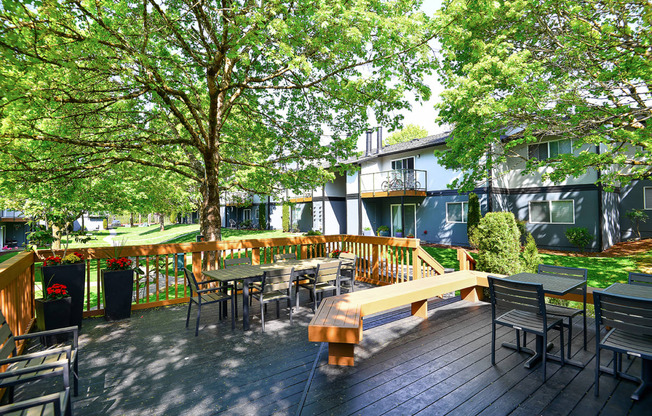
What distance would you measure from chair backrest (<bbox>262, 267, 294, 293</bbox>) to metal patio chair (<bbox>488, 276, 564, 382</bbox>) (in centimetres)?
294

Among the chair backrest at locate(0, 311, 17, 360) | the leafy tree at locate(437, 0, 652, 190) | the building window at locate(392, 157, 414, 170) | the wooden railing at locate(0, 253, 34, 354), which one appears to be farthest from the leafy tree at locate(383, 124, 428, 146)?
the chair backrest at locate(0, 311, 17, 360)

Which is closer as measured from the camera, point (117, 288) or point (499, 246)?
point (117, 288)

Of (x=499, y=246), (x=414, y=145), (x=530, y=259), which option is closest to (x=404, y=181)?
(x=414, y=145)

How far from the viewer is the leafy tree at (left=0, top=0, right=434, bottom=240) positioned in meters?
4.68

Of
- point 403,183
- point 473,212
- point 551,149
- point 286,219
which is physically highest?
point 551,149

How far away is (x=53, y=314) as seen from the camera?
4227 mm

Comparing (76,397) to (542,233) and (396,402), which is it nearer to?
(396,402)

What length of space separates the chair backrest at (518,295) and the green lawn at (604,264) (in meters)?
7.11

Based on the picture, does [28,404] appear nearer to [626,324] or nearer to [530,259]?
[626,324]

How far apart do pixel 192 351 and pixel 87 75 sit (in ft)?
19.8

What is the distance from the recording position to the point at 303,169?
8.45m

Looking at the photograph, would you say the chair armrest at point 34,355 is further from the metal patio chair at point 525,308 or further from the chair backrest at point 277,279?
the metal patio chair at point 525,308

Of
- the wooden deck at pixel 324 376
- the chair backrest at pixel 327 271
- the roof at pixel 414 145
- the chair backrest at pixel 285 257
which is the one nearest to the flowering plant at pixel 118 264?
the wooden deck at pixel 324 376

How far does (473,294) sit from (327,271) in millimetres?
2892
